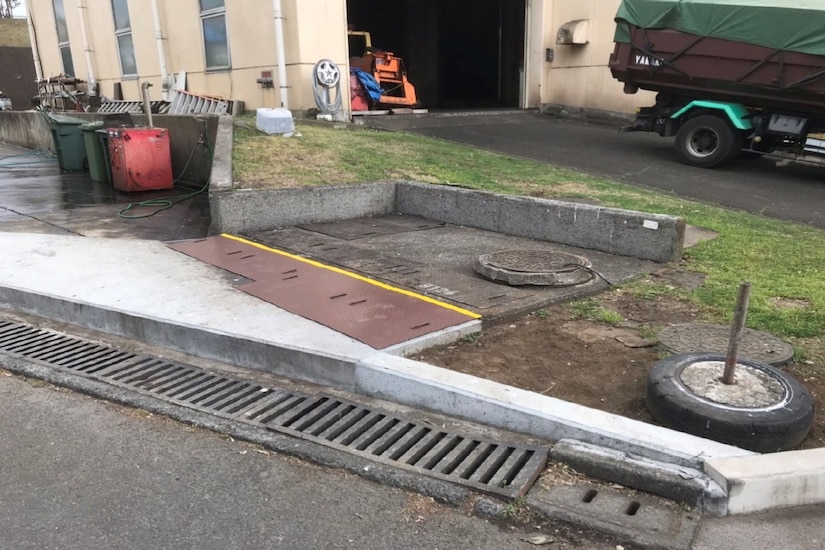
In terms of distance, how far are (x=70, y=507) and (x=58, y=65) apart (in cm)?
2654

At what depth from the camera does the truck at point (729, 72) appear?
35.8 ft

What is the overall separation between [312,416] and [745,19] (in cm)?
1116

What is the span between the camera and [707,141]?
12555 mm

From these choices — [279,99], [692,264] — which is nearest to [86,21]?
[279,99]

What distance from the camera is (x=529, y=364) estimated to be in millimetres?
4352

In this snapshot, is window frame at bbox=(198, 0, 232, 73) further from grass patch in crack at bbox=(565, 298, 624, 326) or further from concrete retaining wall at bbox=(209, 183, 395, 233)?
grass patch in crack at bbox=(565, 298, 624, 326)

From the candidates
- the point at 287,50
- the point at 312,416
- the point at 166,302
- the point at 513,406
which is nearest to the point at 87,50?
the point at 287,50

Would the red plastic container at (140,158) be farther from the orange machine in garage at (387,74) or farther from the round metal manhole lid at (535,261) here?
the orange machine in garage at (387,74)

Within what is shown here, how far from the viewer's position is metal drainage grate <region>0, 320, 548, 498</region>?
3.37 meters

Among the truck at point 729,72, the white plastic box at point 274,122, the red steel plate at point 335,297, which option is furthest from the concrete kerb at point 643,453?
the truck at point 729,72

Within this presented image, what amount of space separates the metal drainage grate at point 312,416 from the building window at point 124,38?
57.4 ft

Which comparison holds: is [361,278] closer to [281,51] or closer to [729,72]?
[729,72]

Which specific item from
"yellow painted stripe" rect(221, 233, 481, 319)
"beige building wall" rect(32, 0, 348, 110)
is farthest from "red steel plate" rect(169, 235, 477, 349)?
"beige building wall" rect(32, 0, 348, 110)

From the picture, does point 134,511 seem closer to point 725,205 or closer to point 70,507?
point 70,507
